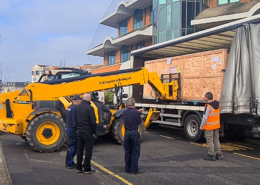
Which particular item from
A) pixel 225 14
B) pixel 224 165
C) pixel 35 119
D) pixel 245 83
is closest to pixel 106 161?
pixel 35 119

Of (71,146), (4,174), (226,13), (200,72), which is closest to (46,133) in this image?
(71,146)

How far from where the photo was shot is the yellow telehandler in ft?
28.6

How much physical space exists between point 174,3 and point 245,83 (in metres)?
21.1

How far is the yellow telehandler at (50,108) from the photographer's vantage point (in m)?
8.72

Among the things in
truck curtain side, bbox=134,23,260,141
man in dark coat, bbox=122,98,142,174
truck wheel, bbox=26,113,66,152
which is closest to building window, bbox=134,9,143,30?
truck curtain side, bbox=134,23,260,141

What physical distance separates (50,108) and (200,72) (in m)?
5.35

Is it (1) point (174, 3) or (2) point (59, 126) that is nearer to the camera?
(2) point (59, 126)

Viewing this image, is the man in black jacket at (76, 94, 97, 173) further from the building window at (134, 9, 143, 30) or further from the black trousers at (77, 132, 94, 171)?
the building window at (134, 9, 143, 30)

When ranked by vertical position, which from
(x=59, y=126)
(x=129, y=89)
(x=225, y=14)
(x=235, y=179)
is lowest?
(x=235, y=179)

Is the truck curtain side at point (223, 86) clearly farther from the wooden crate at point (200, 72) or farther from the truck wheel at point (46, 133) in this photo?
the truck wheel at point (46, 133)

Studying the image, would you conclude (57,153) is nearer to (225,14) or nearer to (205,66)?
(205,66)

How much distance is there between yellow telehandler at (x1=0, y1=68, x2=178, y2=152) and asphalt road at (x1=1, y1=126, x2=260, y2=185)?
50 cm

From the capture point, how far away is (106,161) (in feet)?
26.1

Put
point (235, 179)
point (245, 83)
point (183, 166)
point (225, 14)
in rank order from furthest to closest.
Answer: point (225, 14), point (245, 83), point (183, 166), point (235, 179)
